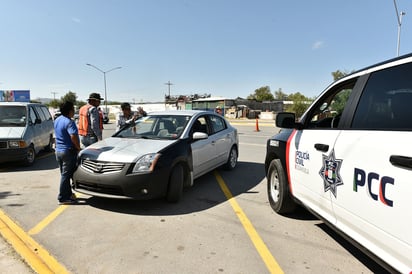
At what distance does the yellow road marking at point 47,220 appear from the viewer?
362cm

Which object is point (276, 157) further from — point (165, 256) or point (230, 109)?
point (230, 109)

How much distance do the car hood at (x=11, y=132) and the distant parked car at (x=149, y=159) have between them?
343 cm

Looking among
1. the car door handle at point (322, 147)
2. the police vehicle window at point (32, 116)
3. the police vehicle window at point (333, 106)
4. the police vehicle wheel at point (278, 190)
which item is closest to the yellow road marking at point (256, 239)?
the police vehicle wheel at point (278, 190)

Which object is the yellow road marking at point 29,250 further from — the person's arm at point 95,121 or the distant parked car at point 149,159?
the person's arm at point 95,121

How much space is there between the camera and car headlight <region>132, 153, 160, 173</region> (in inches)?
158

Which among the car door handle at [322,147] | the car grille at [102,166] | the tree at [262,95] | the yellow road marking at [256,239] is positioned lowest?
the yellow road marking at [256,239]

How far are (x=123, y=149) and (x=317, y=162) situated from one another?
2.90 meters

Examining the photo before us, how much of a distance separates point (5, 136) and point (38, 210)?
3.62m

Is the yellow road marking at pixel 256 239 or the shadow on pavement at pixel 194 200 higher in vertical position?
the shadow on pavement at pixel 194 200

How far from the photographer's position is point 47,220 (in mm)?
3941

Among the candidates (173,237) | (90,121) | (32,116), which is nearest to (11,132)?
(32,116)

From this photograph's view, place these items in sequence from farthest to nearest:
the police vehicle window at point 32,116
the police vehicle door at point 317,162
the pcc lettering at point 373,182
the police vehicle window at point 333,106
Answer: the police vehicle window at point 32,116
the police vehicle window at point 333,106
the police vehicle door at point 317,162
the pcc lettering at point 373,182

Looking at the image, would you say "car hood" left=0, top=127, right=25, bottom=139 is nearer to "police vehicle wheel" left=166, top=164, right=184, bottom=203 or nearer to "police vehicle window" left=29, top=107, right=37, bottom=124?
"police vehicle window" left=29, top=107, right=37, bottom=124

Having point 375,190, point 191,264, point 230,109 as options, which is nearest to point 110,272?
point 191,264
